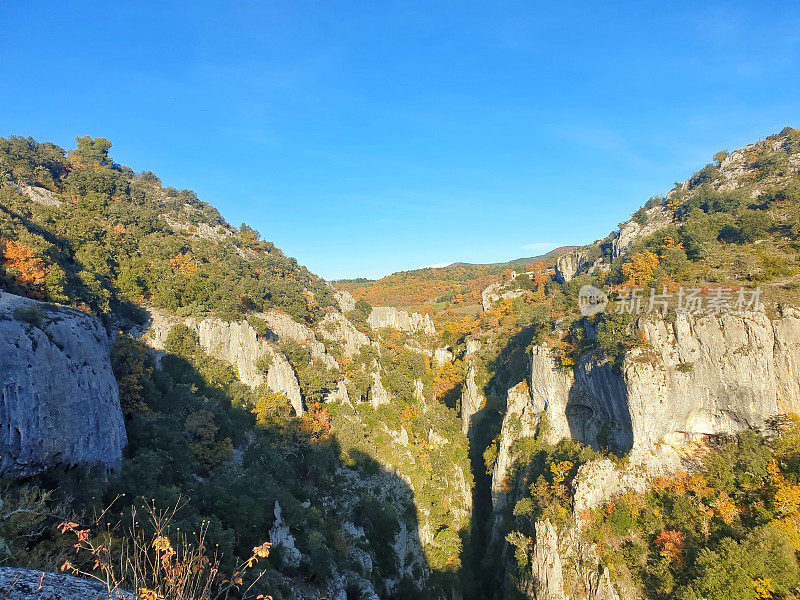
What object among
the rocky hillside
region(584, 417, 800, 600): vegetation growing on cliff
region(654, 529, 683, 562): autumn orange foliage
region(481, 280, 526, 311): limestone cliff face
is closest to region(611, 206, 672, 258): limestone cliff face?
region(481, 280, 526, 311): limestone cliff face

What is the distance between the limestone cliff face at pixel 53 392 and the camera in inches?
504

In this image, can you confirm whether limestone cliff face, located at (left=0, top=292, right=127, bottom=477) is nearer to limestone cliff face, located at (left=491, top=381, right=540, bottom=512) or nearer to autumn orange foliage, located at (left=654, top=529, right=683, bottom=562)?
autumn orange foliage, located at (left=654, top=529, right=683, bottom=562)

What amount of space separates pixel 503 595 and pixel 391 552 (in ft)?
31.5

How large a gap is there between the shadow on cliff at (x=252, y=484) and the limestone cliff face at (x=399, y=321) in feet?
106

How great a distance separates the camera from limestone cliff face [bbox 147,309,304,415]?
106 feet

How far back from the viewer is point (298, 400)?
34.8 meters

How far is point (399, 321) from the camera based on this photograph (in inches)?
2630

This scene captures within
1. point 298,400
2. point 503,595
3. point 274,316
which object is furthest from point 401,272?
point 503,595

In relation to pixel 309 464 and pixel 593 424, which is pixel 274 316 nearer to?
pixel 309 464

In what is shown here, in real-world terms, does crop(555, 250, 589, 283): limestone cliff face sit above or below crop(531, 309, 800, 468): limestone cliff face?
above

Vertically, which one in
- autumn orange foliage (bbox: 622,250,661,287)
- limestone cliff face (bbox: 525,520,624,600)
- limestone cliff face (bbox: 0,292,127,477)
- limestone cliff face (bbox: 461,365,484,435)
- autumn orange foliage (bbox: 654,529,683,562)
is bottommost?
limestone cliff face (bbox: 525,520,624,600)

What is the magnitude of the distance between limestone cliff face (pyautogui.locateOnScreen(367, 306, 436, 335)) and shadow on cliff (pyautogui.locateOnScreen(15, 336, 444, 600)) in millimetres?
32338

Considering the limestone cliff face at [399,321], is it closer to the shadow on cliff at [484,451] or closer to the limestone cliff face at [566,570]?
the shadow on cliff at [484,451]

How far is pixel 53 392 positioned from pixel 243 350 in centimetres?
1944
